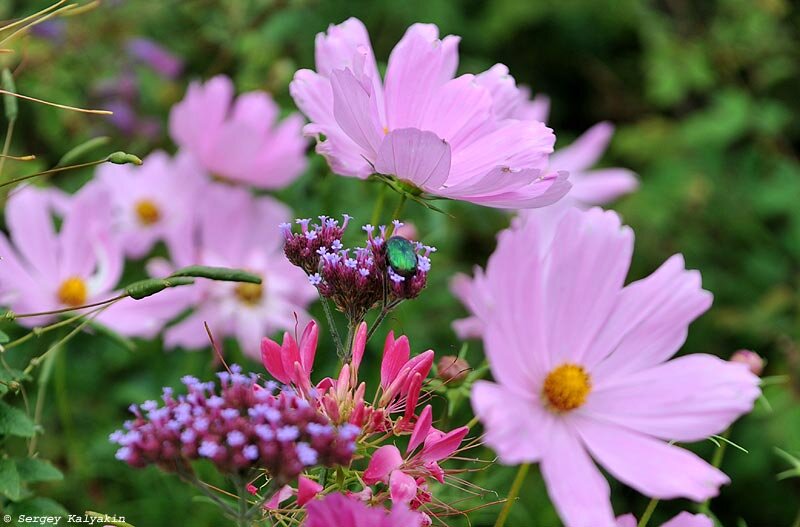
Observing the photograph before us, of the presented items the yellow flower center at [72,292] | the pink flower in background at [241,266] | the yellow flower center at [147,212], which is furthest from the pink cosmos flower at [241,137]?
the yellow flower center at [72,292]

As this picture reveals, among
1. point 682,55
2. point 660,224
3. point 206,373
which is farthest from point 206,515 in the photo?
point 682,55

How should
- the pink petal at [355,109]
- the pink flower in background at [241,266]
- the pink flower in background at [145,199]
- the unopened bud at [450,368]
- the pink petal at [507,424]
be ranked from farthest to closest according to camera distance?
1. the pink flower in background at [145,199]
2. the pink flower in background at [241,266]
3. the unopened bud at [450,368]
4. the pink petal at [355,109]
5. the pink petal at [507,424]

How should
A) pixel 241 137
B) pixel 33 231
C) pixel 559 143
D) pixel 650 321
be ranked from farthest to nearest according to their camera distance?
pixel 559 143
pixel 241 137
pixel 33 231
pixel 650 321

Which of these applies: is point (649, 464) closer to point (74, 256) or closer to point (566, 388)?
point (566, 388)

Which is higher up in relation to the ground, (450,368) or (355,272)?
(355,272)

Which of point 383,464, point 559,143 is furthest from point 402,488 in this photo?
point 559,143

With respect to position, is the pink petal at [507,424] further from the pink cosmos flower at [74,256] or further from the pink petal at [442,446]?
the pink cosmos flower at [74,256]
